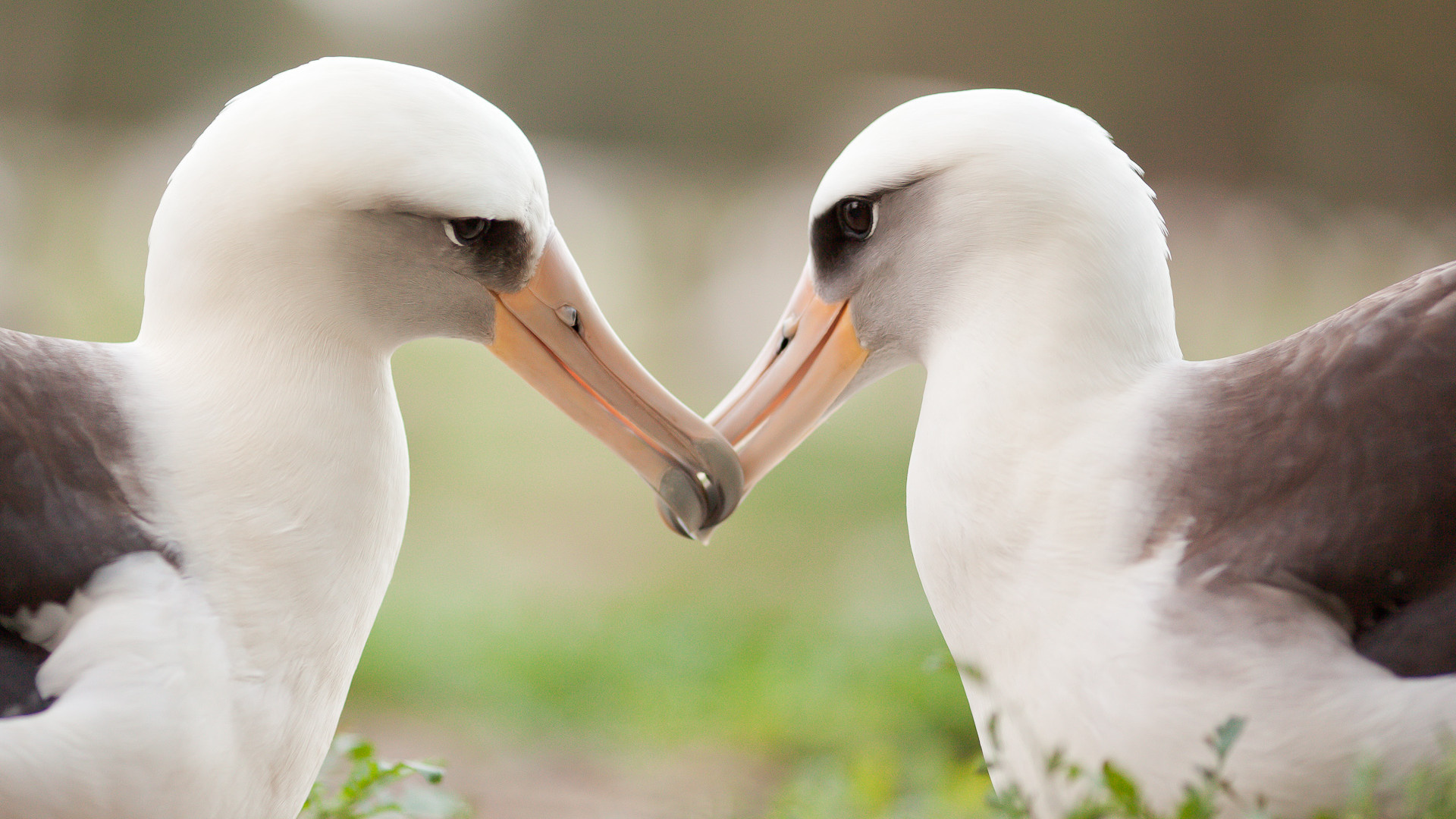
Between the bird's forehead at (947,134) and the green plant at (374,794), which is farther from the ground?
the bird's forehead at (947,134)

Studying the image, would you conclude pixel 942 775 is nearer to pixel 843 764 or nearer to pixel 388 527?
pixel 843 764

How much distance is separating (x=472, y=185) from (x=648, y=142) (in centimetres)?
1032

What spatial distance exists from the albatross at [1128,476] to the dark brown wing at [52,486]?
101 cm

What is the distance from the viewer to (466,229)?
1896 millimetres

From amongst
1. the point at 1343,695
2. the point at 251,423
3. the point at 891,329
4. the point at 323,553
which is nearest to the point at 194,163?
the point at 251,423

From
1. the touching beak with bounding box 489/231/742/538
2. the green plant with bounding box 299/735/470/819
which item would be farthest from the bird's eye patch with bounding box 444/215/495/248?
the green plant with bounding box 299/735/470/819

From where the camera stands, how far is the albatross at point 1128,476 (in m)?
1.55

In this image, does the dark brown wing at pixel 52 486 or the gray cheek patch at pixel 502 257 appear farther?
the gray cheek patch at pixel 502 257

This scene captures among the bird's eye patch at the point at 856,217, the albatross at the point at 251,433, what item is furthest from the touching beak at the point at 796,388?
the albatross at the point at 251,433

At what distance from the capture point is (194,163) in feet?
5.91

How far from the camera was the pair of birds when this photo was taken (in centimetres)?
155

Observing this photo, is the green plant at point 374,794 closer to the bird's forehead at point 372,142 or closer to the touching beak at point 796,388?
the touching beak at point 796,388

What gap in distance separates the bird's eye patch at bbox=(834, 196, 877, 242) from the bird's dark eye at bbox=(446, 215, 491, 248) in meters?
0.59

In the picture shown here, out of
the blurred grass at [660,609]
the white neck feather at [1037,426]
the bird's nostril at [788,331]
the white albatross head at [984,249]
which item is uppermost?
the blurred grass at [660,609]
